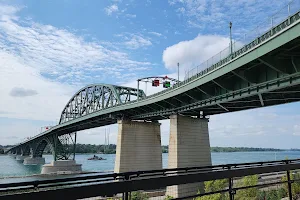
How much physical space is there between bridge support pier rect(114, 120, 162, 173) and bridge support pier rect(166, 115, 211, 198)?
10.7 metres

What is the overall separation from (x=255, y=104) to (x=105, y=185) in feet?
92.8

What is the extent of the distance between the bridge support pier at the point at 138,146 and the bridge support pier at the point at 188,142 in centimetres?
1066

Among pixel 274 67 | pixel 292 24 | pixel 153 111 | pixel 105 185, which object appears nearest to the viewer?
pixel 105 185

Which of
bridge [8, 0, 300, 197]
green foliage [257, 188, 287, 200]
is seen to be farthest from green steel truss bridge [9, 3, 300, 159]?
green foliage [257, 188, 287, 200]

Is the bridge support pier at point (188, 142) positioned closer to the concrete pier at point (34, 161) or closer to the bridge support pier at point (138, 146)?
the bridge support pier at point (138, 146)

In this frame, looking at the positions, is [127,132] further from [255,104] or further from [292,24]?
[292,24]

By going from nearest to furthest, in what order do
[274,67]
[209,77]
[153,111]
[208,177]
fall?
1. [208,177]
2. [274,67]
3. [209,77]
4. [153,111]

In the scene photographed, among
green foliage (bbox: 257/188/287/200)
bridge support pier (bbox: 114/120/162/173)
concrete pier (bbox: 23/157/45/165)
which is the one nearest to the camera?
green foliage (bbox: 257/188/287/200)

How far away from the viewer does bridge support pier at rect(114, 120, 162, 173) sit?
44094 millimetres

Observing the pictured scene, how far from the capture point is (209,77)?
24.4m

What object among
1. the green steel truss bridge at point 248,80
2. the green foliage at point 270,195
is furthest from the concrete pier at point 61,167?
the green foliage at point 270,195

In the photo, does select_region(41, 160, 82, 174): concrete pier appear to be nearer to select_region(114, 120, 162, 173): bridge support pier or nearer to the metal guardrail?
select_region(114, 120, 162, 173): bridge support pier

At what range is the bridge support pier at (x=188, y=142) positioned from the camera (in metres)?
34.2

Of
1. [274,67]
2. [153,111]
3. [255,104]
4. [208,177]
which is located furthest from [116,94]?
[208,177]
